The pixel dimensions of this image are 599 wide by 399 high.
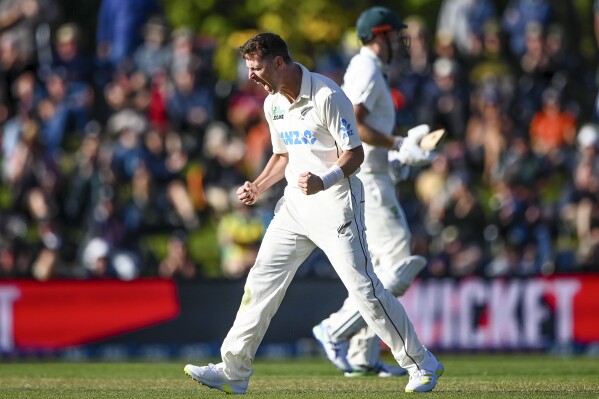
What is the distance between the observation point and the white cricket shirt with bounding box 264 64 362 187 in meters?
8.53

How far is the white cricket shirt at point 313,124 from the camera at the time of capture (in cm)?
853

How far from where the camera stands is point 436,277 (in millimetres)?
15188

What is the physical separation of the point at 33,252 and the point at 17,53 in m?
4.21

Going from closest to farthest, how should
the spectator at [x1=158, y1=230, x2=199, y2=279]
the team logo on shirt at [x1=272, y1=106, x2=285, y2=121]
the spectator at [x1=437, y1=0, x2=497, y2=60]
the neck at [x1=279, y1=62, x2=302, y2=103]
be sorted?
the neck at [x1=279, y1=62, x2=302, y2=103] → the team logo on shirt at [x1=272, y1=106, x2=285, y2=121] → the spectator at [x1=158, y1=230, x2=199, y2=279] → the spectator at [x1=437, y1=0, x2=497, y2=60]

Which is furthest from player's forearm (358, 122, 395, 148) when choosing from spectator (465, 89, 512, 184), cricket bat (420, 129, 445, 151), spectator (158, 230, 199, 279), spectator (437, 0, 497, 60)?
spectator (437, 0, 497, 60)

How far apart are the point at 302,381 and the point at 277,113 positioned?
8.31ft

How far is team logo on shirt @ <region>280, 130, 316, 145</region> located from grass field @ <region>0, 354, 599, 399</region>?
1.77 m

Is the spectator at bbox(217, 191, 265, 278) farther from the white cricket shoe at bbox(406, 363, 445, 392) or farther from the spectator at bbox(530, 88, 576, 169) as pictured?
the white cricket shoe at bbox(406, 363, 445, 392)

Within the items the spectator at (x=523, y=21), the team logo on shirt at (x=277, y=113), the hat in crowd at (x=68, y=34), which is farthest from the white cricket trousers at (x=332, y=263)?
the spectator at (x=523, y=21)

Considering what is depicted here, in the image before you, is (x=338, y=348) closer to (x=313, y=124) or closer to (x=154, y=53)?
(x=313, y=124)

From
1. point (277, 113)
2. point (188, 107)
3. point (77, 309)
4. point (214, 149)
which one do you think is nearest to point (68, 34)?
point (188, 107)

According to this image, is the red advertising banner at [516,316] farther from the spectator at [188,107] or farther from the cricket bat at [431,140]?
the spectator at [188,107]

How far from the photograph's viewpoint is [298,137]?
344 inches

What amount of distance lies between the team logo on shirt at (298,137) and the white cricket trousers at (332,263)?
13.4 inches
